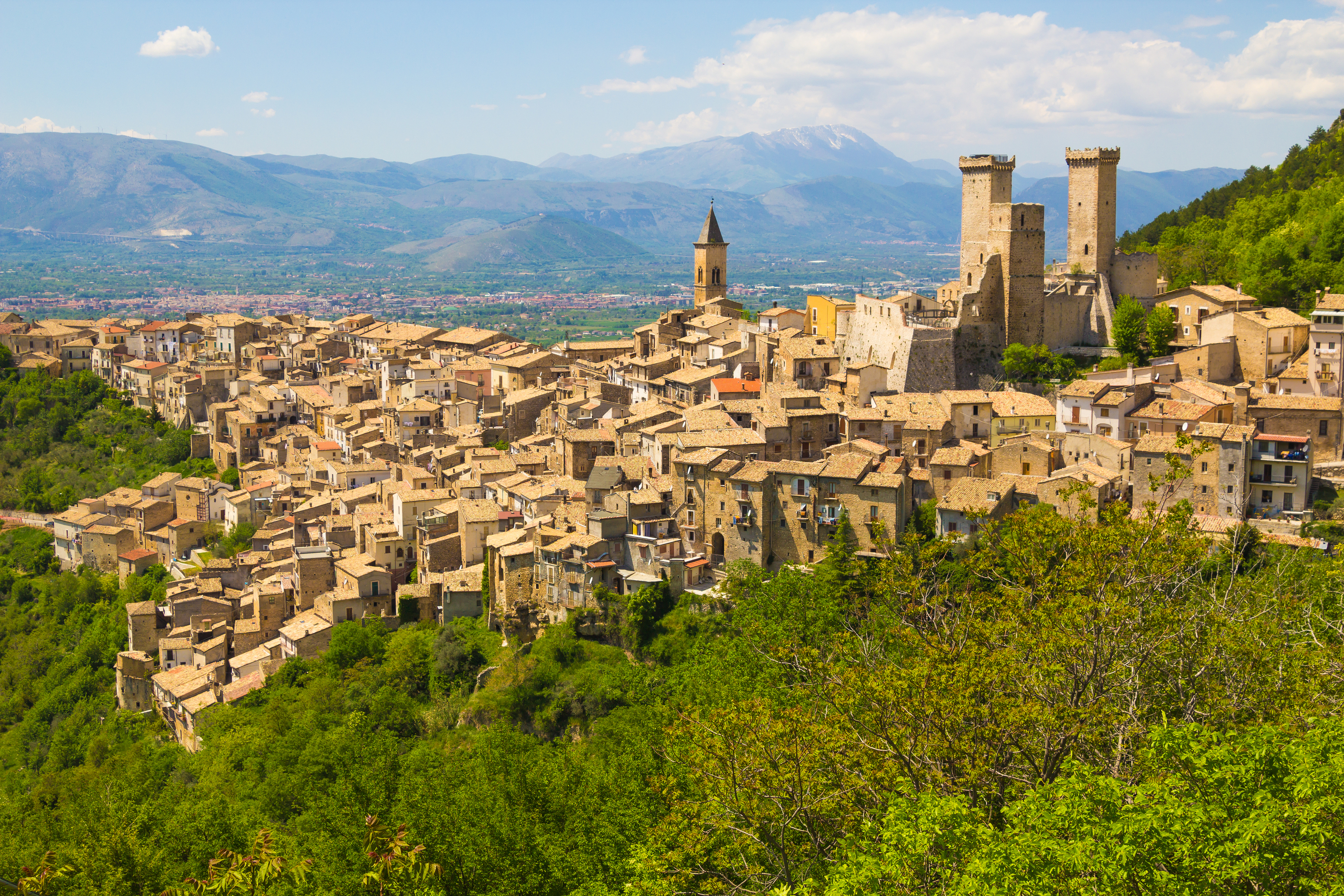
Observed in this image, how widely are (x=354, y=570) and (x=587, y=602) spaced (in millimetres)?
10313

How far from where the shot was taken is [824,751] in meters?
17.4

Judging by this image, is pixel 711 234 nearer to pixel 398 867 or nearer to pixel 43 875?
pixel 398 867

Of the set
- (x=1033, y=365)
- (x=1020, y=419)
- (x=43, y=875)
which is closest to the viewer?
(x=43, y=875)

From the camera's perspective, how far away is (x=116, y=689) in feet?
147

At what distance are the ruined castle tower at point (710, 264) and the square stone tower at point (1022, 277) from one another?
24512mm

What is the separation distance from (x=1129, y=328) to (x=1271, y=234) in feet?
39.7

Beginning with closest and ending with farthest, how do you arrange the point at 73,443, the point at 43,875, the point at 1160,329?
1. the point at 43,875
2. the point at 1160,329
3. the point at 73,443

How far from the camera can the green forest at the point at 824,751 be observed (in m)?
13.9

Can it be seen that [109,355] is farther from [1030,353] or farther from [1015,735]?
[1015,735]

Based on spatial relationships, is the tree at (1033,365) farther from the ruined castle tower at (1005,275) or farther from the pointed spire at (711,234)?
the pointed spire at (711,234)

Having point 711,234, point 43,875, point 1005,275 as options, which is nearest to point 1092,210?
point 1005,275

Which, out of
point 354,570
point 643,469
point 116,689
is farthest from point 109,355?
point 643,469

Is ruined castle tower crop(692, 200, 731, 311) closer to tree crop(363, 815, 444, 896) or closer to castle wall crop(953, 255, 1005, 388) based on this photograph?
castle wall crop(953, 255, 1005, 388)

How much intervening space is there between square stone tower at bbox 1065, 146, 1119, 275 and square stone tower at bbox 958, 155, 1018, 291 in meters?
2.56
